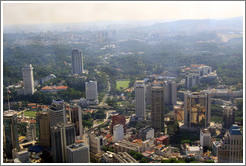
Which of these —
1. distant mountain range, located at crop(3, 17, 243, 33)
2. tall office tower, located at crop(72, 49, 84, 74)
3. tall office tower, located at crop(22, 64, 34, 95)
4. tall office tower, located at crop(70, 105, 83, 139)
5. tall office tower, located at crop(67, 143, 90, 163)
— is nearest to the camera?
tall office tower, located at crop(67, 143, 90, 163)

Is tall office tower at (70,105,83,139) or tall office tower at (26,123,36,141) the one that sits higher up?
tall office tower at (70,105,83,139)

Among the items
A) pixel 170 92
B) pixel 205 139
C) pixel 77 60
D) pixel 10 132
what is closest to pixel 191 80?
pixel 170 92

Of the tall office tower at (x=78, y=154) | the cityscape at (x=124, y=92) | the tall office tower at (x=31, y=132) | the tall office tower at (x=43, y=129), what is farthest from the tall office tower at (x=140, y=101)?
the tall office tower at (x=78, y=154)

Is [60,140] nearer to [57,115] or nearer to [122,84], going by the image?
[57,115]

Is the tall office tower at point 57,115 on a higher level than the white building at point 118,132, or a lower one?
higher

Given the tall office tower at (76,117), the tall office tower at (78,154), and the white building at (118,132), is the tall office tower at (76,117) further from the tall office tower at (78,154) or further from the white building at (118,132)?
the tall office tower at (78,154)

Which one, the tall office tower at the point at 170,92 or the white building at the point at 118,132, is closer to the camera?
the white building at the point at 118,132

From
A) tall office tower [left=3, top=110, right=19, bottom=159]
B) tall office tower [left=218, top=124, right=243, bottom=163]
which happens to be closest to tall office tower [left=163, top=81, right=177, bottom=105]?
tall office tower [left=218, top=124, right=243, bottom=163]

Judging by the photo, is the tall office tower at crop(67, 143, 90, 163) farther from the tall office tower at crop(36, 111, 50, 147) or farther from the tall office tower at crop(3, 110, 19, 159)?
the tall office tower at crop(3, 110, 19, 159)
